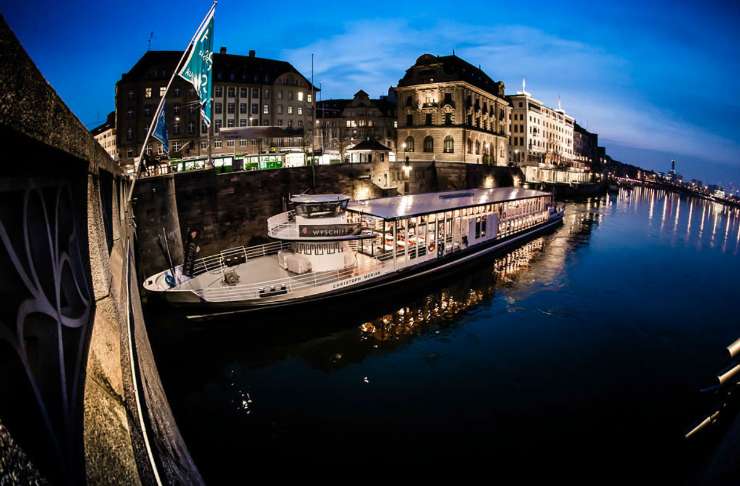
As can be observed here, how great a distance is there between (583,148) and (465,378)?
160325 mm

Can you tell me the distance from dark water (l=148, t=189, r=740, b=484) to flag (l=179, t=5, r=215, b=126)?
965 centimetres


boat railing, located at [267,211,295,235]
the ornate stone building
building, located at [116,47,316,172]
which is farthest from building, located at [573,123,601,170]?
boat railing, located at [267,211,295,235]

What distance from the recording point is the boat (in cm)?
1962

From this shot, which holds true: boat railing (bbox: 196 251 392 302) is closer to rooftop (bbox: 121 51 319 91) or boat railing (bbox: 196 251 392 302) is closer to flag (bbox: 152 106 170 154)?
flag (bbox: 152 106 170 154)

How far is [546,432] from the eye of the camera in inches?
465

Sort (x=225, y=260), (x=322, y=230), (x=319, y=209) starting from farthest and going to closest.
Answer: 1. (x=225, y=260)
2. (x=319, y=209)
3. (x=322, y=230)

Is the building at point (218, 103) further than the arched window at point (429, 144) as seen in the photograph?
No

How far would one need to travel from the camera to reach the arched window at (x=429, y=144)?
67438mm

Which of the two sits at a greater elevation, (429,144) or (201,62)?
(429,144)

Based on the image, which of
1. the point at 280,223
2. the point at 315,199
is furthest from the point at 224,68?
the point at 315,199

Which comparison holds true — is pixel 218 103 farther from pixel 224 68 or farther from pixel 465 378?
pixel 465 378

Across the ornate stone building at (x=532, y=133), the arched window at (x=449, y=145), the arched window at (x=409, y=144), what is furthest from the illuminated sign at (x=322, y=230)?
the ornate stone building at (x=532, y=133)

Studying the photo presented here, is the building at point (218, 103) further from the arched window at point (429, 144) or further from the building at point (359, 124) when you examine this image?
the arched window at point (429, 144)

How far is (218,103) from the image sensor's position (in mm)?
57438
